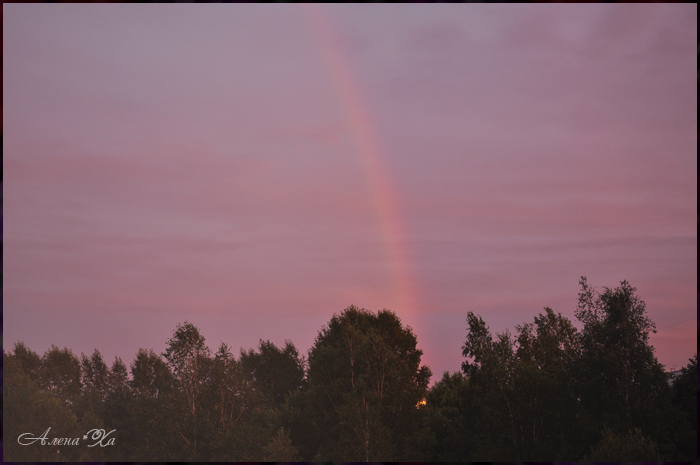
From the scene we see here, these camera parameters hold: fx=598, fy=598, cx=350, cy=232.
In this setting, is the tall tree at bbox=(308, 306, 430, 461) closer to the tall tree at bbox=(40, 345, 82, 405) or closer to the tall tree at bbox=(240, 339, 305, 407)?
the tall tree at bbox=(240, 339, 305, 407)

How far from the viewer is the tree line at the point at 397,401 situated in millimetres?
45094

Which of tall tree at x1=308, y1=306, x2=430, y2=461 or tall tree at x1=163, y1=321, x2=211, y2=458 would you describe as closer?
tall tree at x1=308, y1=306, x2=430, y2=461

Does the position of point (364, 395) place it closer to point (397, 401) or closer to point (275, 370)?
point (397, 401)

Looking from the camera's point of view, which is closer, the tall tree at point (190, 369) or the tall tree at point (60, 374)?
the tall tree at point (190, 369)

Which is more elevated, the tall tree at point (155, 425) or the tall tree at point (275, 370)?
the tall tree at point (275, 370)

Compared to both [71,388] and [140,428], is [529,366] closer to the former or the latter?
[140,428]

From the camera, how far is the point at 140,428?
241ft

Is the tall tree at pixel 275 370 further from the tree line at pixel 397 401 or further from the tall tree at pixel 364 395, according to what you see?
the tall tree at pixel 364 395

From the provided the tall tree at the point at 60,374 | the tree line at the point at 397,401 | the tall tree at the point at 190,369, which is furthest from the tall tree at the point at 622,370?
the tall tree at the point at 60,374

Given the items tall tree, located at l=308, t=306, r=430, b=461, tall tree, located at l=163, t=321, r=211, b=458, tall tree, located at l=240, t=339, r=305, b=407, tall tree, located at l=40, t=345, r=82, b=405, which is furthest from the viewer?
tall tree, located at l=40, t=345, r=82, b=405

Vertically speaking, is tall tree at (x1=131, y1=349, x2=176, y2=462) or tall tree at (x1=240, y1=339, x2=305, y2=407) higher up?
tall tree at (x1=240, y1=339, x2=305, y2=407)

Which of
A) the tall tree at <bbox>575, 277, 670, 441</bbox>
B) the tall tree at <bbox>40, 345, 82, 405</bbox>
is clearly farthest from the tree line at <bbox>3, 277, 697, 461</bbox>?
the tall tree at <bbox>40, 345, 82, 405</bbox>

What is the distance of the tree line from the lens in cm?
4509

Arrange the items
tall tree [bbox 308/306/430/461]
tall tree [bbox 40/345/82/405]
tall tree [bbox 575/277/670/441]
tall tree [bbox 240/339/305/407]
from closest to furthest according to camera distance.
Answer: tall tree [bbox 575/277/670/441]
tall tree [bbox 308/306/430/461]
tall tree [bbox 240/339/305/407]
tall tree [bbox 40/345/82/405]
